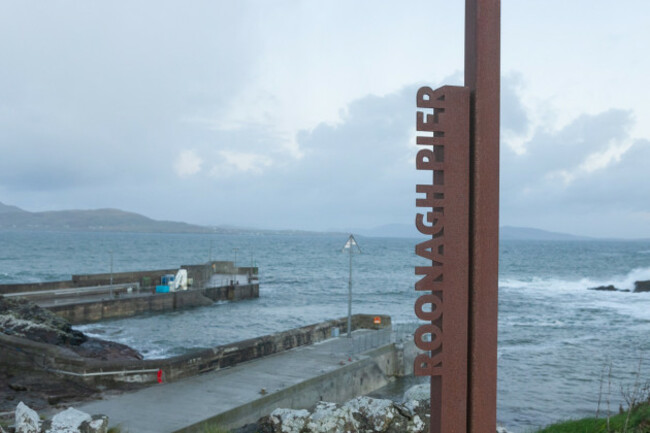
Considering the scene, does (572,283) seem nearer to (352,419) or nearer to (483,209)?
(352,419)

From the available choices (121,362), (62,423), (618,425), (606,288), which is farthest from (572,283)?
(62,423)

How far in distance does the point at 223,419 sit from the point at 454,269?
767 centimetres

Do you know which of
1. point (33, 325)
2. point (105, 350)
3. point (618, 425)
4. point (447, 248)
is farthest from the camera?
point (105, 350)

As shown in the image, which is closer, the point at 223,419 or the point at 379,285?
the point at 223,419

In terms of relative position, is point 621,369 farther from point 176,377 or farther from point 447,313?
point 447,313

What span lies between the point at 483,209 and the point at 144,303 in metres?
33.8

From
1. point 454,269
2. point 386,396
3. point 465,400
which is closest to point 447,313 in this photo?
point 454,269

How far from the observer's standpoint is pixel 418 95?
475cm

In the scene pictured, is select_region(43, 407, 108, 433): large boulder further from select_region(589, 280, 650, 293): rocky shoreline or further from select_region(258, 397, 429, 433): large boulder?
select_region(589, 280, 650, 293): rocky shoreline

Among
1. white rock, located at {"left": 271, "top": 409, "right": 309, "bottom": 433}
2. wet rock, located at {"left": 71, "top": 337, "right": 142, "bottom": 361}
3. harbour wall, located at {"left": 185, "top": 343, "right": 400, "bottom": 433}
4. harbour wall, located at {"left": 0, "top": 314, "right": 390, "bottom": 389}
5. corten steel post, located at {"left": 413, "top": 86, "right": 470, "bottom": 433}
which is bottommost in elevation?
wet rock, located at {"left": 71, "top": 337, "right": 142, "bottom": 361}

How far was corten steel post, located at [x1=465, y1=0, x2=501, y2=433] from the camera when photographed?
4.86 meters

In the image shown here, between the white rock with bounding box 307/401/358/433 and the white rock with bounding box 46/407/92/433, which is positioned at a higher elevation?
the white rock with bounding box 46/407/92/433

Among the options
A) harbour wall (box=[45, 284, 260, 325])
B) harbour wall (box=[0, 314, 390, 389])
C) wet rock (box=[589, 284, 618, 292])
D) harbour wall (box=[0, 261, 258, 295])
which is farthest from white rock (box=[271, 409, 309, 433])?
wet rock (box=[589, 284, 618, 292])

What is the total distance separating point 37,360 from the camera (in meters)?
15.3
